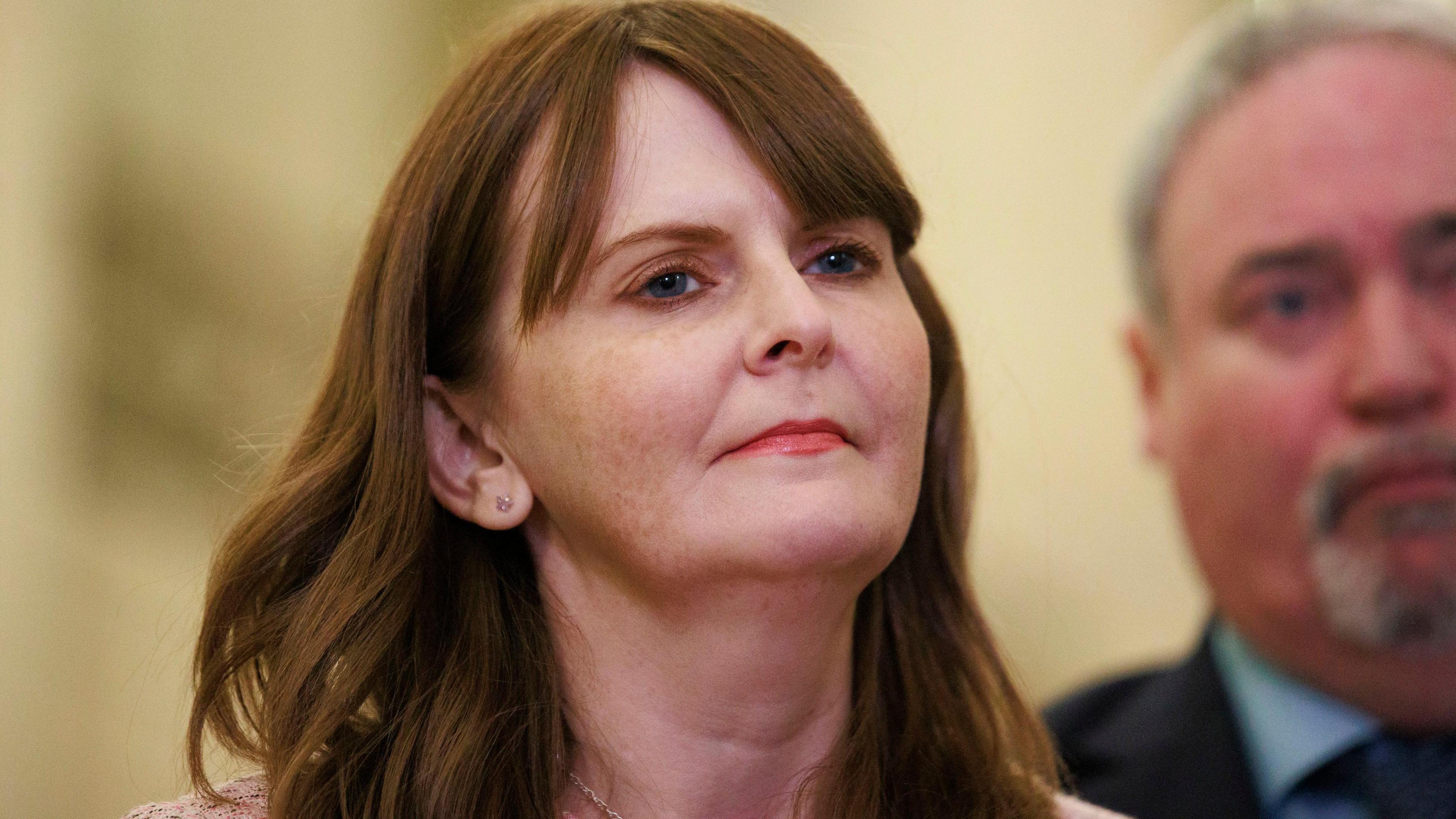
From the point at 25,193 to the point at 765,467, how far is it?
279cm

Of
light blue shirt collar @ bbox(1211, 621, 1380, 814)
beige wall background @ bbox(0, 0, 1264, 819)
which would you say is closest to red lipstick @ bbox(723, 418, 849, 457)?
light blue shirt collar @ bbox(1211, 621, 1380, 814)

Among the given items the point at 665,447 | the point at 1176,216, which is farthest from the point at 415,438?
the point at 1176,216

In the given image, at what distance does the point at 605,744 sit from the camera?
181 cm

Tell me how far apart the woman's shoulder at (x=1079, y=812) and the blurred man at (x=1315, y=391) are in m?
0.11

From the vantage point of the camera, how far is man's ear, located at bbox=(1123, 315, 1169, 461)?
2.01 metres

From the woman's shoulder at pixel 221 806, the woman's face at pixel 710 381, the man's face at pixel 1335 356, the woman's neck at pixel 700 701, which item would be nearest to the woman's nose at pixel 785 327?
the woman's face at pixel 710 381

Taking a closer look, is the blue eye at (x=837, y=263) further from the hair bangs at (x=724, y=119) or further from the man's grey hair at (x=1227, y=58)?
the man's grey hair at (x=1227, y=58)

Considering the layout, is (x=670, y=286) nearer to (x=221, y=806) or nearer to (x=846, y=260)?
(x=846, y=260)

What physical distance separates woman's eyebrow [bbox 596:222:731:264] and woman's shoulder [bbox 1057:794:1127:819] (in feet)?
2.87

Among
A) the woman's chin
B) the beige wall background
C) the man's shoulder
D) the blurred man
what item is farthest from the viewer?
the beige wall background

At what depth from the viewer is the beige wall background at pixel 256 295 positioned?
3.14m

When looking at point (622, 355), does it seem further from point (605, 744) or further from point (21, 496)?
point (21, 496)

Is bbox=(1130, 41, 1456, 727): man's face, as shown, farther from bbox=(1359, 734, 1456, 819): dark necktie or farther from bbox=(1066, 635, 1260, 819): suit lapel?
bbox=(1066, 635, 1260, 819): suit lapel

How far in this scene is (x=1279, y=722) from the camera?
190 centimetres
